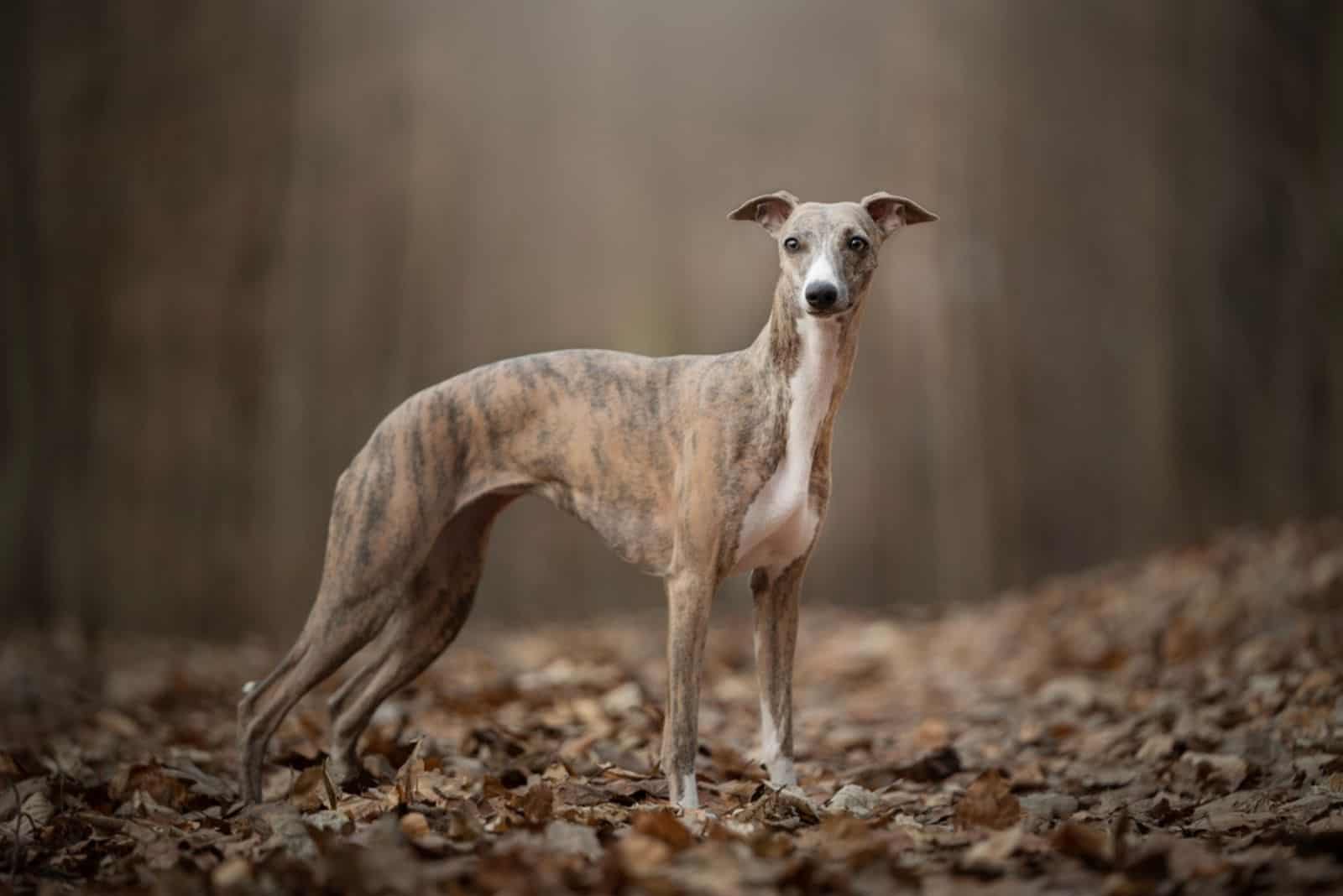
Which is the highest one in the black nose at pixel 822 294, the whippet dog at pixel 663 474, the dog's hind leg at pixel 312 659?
the black nose at pixel 822 294

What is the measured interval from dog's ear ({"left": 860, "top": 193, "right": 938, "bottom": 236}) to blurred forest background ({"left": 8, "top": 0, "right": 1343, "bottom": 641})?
A: 4983 millimetres

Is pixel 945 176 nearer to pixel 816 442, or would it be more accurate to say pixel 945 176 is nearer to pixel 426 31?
pixel 426 31

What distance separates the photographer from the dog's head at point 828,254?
3.35m

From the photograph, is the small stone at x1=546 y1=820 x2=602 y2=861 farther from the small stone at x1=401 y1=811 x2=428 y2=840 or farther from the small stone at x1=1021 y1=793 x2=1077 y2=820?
the small stone at x1=1021 y1=793 x2=1077 y2=820

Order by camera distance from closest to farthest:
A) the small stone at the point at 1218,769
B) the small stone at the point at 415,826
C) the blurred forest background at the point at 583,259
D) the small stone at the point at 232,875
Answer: the small stone at the point at 232,875
the small stone at the point at 415,826
the small stone at the point at 1218,769
the blurred forest background at the point at 583,259

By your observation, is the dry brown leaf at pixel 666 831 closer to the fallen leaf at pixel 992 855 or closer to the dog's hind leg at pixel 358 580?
the fallen leaf at pixel 992 855

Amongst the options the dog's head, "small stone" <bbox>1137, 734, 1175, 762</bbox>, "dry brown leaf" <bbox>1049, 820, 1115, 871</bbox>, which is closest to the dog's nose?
the dog's head

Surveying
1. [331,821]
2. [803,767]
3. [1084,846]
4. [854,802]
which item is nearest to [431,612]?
[331,821]

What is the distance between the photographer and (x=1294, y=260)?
24.6ft

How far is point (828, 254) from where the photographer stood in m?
3.46

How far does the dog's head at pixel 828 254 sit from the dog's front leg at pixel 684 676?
90 cm

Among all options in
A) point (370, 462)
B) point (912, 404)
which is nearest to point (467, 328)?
point (912, 404)

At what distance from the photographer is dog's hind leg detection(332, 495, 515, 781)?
4.22 m

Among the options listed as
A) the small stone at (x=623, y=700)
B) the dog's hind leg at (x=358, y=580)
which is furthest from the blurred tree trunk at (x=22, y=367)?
the dog's hind leg at (x=358, y=580)
